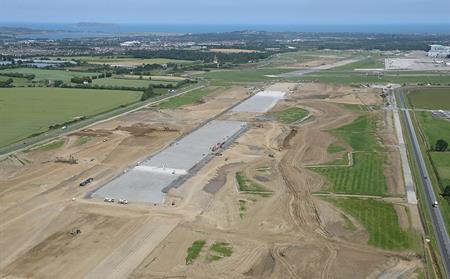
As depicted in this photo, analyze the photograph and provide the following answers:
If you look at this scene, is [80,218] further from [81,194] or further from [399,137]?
[399,137]

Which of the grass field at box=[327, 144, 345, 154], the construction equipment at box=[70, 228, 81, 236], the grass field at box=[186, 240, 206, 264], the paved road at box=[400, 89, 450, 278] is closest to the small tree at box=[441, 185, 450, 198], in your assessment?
the paved road at box=[400, 89, 450, 278]

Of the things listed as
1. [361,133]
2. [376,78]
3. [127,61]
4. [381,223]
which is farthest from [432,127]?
[127,61]

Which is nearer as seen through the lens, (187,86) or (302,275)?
(302,275)

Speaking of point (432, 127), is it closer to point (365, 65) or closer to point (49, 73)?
point (365, 65)

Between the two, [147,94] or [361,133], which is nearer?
[361,133]

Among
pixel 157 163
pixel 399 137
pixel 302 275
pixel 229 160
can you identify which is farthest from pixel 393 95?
pixel 302 275

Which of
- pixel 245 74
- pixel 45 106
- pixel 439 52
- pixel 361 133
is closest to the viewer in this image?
pixel 361 133
